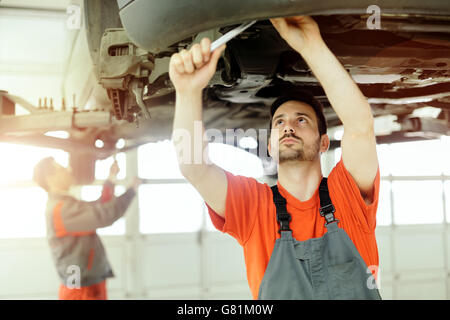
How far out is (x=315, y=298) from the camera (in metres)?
0.88

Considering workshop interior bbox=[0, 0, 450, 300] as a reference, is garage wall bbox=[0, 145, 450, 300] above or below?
below

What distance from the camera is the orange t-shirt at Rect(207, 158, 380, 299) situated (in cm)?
94

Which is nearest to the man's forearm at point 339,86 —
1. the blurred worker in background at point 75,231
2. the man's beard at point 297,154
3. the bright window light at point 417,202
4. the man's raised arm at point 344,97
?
the man's raised arm at point 344,97

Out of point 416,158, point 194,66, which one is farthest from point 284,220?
point 416,158

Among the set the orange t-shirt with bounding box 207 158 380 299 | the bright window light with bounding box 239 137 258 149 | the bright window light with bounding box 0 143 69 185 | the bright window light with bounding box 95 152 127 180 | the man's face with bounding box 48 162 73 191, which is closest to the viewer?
the orange t-shirt with bounding box 207 158 380 299

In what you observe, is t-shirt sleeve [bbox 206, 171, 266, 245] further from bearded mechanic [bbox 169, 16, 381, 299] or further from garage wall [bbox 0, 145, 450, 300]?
garage wall [bbox 0, 145, 450, 300]

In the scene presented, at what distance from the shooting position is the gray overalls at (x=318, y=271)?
880 mm

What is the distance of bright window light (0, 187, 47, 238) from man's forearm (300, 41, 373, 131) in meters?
3.05

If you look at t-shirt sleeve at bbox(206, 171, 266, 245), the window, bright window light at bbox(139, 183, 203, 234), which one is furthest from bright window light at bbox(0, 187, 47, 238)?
t-shirt sleeve at bbox(206, 171, 266, 245)

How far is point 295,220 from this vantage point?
3.15ft

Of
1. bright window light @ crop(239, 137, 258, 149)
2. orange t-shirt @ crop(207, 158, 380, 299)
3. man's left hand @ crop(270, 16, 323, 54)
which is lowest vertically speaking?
orange t-shirt @ crop(207, 158, 380, 299)

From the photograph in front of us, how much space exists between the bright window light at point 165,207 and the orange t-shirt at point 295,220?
2.87 meters

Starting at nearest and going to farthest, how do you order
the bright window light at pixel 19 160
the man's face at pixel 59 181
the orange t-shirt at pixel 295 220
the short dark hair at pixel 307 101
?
1. the orange t-shirt at pixel 295 220
2. the short dark hair at pixel 307 101
3. the man's face at pixel 59 181
4. the bright window light at pixel 19 160

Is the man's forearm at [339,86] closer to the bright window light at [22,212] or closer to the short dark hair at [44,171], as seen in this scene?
the short dark hair at [44,171]
